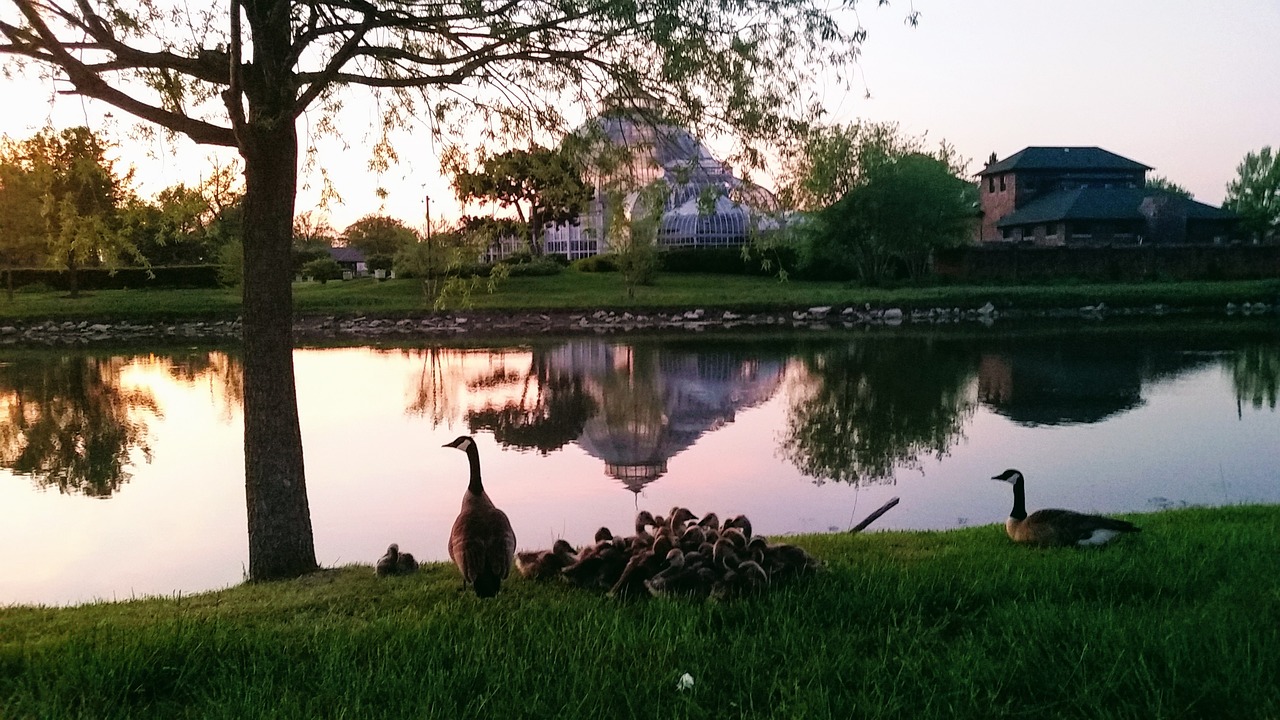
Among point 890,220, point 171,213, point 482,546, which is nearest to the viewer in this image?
point 482,546

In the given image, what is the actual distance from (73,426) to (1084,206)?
6791cm

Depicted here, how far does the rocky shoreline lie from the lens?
45594mm

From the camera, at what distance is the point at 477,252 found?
931 cm

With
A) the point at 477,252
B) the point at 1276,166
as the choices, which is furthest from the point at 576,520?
the point at 1276,166

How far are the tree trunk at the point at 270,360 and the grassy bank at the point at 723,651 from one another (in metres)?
1.67

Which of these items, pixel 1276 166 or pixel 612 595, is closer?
pixel 612 595

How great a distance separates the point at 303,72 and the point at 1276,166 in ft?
281

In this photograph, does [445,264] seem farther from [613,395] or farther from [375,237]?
[375,237]

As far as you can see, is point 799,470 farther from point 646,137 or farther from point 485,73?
point 485,73

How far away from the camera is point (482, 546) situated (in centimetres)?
581

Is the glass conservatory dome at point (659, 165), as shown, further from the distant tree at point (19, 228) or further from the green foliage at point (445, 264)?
the distant tree at point (19, 228)

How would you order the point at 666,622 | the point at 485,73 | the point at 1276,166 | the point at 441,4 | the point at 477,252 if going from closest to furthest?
the point at 666,622 → the point at 441,4 → the point at 485,73 → the point at 477,252 → the point at 1276,166

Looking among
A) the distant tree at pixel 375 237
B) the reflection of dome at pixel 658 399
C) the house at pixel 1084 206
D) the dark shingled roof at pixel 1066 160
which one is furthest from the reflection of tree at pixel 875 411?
the dark shingled roof at pixel 1066 160

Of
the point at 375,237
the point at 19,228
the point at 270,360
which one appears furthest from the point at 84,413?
the point at 375,237
